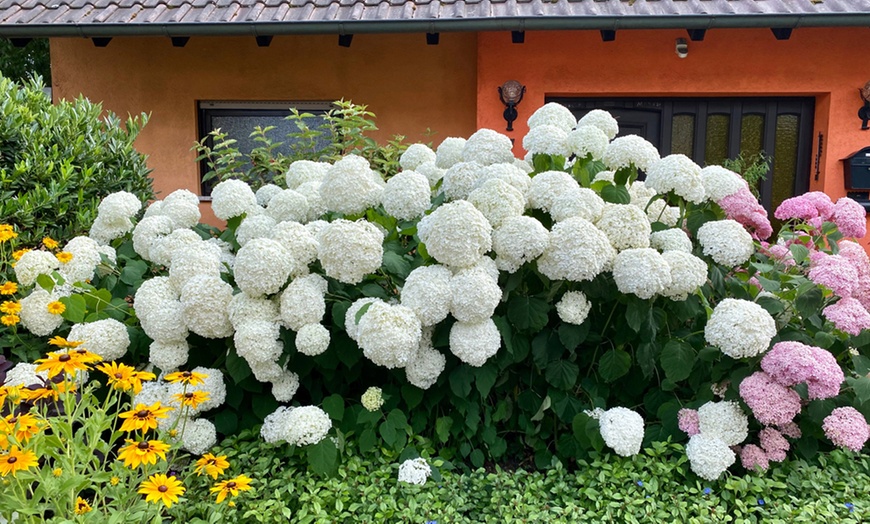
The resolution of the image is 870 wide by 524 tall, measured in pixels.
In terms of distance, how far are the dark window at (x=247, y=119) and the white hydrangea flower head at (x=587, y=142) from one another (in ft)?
13.4

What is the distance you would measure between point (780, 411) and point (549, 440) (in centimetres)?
93

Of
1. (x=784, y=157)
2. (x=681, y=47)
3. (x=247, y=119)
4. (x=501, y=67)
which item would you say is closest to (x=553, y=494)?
(x=501, y=67)

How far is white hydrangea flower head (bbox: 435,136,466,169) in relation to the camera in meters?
3.01

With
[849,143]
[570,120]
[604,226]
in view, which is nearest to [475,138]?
[570,120]

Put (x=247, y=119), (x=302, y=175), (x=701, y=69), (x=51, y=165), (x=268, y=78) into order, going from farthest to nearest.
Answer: (x=247, y=119)
(x=268, y=78)
(x=701, y=69)
(x=51, y=165)
(x=302, y=175)

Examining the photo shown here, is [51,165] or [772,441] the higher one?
[51,165]

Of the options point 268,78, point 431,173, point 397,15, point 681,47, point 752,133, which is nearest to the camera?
point 431,173

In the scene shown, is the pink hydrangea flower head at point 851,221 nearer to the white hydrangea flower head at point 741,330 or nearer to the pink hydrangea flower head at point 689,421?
the white hydrangea flower head at point 741,330

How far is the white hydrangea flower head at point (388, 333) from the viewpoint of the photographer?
209 cm

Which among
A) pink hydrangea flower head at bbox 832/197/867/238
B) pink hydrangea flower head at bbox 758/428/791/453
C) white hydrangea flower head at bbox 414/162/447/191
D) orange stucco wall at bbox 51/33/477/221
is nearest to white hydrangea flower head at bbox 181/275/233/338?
white hydrangea flower head at bbox 414/162/447/191

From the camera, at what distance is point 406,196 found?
97.7 inches

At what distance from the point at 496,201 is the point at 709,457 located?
120cm

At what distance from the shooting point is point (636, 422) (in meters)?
2.32

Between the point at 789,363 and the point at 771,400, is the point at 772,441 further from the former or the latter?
the point at 789,363
